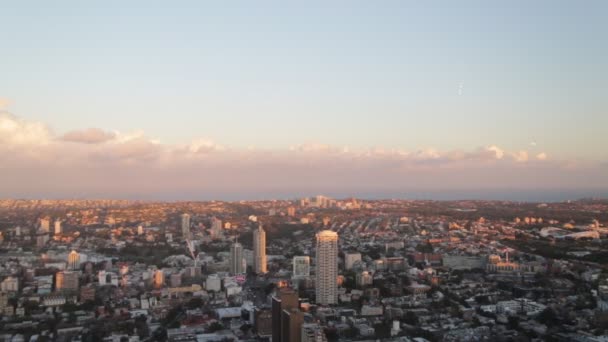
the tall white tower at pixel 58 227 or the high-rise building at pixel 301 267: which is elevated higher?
the tall white tower at pixel 58 227

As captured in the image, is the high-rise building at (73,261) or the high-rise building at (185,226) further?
the high-rise building at (185,226)

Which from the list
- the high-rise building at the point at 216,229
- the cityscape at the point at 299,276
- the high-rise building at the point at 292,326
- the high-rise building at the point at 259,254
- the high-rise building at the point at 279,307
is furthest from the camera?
the high-rise building at the point at 216,229

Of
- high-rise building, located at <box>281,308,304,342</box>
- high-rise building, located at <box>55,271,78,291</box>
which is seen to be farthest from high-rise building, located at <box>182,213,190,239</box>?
high-rise building, located at <box>281,308,304,342</box>

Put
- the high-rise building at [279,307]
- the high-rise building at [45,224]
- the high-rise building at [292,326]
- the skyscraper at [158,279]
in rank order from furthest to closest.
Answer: the high-rise building at [45,224] → the skyscraper at [158,279] → the high-rise building at [279,307] → the high-rise building at [292,326]

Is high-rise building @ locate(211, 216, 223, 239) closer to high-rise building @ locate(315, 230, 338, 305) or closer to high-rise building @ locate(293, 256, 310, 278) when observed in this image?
high-rise building @ locate(293, 256, 310, 278)

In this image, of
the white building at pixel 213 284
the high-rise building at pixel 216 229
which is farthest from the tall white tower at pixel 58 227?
the white building at pixel 213 284

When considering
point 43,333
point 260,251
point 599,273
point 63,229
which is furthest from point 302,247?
point 43,333

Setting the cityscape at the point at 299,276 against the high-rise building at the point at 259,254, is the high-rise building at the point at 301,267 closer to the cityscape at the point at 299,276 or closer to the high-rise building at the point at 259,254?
the cityscape at the point at 299,276
